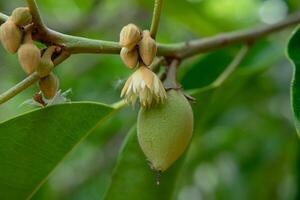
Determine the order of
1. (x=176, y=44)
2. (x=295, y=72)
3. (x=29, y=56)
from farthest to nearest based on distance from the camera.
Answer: (x=176, y=44) < (x=295, y=72) < (x=29, y=56)

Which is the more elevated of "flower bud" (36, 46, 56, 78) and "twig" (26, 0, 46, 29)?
"twig" (26, 0, 46, 29)

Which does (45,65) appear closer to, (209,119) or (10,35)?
(10,35)

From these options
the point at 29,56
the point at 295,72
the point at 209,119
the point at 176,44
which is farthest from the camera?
the point at 209,119

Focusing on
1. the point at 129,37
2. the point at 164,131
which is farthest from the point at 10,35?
the point at 164,131

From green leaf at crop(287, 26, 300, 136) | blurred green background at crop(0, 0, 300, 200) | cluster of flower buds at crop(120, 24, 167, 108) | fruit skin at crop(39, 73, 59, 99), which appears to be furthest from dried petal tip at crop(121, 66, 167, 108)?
blurred green background at crop(0, 0, 300, 200)

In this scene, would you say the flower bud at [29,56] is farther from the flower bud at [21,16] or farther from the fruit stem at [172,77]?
the fruit stem at [172,77]

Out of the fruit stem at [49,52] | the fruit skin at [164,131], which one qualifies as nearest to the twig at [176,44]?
the fruit stem at [49,52]

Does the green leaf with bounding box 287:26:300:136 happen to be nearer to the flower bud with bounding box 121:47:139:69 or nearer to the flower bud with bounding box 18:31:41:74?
the flower bud with bounding box 121:47:139:69
